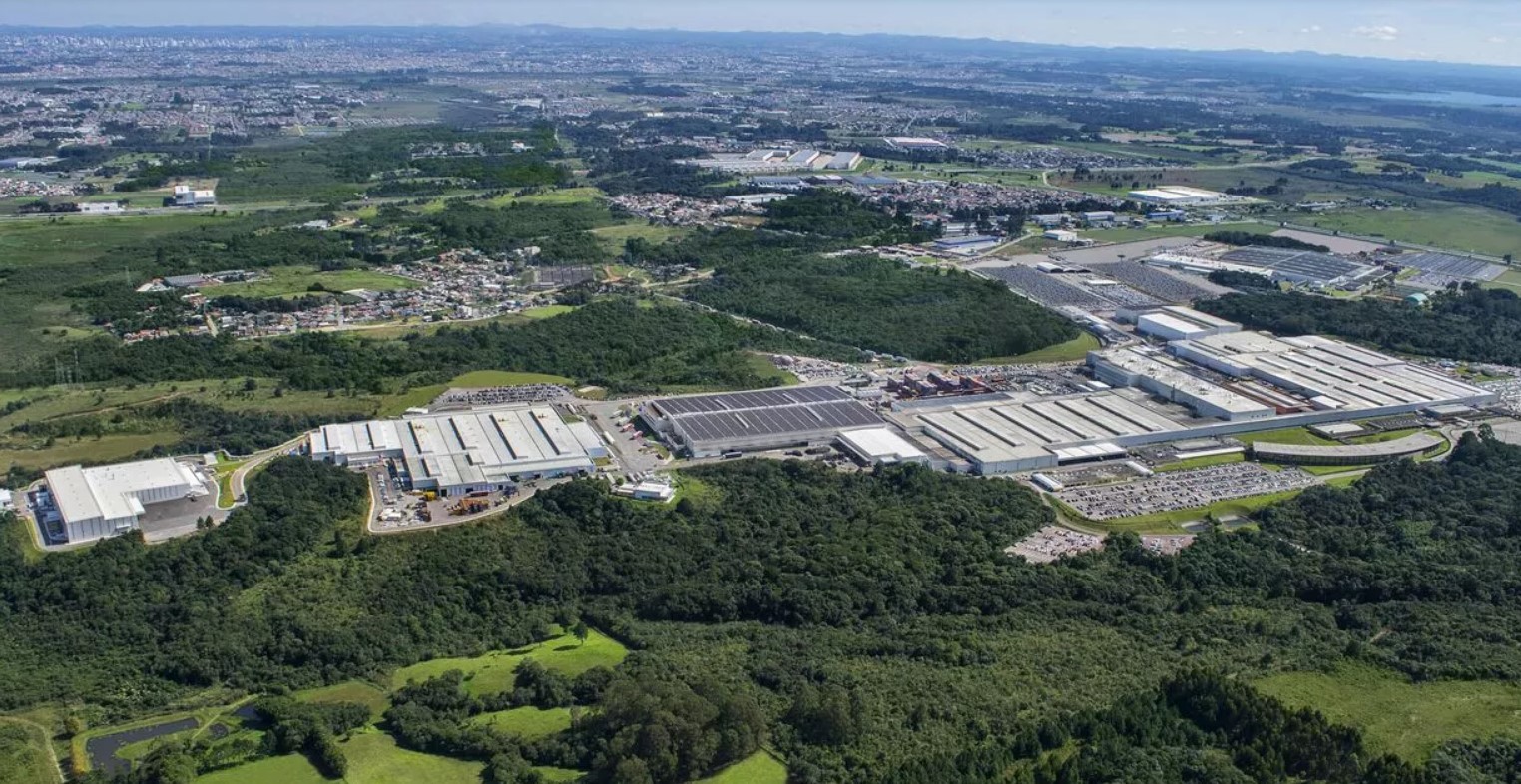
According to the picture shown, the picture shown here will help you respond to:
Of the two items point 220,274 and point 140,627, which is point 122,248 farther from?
point 140,627

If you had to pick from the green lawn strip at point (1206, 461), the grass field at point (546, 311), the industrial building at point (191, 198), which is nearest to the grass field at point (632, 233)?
the grass field at point (546, 311)

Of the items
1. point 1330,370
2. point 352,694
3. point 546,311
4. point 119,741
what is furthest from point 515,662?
point 1330,370

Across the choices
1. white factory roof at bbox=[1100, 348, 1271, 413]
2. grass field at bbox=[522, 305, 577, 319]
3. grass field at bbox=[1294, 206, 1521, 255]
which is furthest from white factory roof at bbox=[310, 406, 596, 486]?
grass field at bbox=[1294, 206, 1521, 255]

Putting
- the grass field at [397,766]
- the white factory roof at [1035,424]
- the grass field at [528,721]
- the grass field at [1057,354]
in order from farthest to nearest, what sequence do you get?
the grass field at [1057,354] → the white factory roof at [1035,424] → the grass field at [528,721] → the grass field at [397,766]

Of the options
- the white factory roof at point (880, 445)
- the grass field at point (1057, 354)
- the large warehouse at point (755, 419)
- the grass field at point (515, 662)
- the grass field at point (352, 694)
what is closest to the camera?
the grass field at point (352, 694)

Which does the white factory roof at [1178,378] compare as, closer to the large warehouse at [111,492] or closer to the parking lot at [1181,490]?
the parking lot at [1181,490]

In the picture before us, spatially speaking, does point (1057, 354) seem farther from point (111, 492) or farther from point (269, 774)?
point (269, 774)
